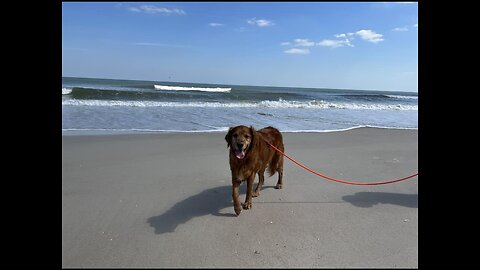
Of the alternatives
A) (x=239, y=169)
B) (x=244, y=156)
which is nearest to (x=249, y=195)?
(x=239, y=169)

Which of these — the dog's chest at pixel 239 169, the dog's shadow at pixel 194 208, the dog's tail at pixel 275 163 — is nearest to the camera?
the dog's shadow at pixel 194 208

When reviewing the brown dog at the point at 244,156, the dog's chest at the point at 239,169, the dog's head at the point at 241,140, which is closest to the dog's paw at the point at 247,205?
the brown dog at the point at 244,156

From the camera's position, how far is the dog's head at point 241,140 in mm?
4133

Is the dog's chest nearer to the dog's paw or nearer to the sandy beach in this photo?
the dog's paw

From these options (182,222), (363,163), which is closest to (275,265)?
(182,222)

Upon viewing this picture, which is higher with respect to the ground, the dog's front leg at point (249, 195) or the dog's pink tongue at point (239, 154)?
the dog's pink tongue at point (239, 154)

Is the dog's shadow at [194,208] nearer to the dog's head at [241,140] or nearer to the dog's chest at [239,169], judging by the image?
the dog's chest at [239,169]

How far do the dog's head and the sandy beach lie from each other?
81 centimetres

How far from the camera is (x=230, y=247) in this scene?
321 cm

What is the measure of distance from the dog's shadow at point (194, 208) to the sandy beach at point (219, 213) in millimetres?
14

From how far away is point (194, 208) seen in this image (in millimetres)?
4234
